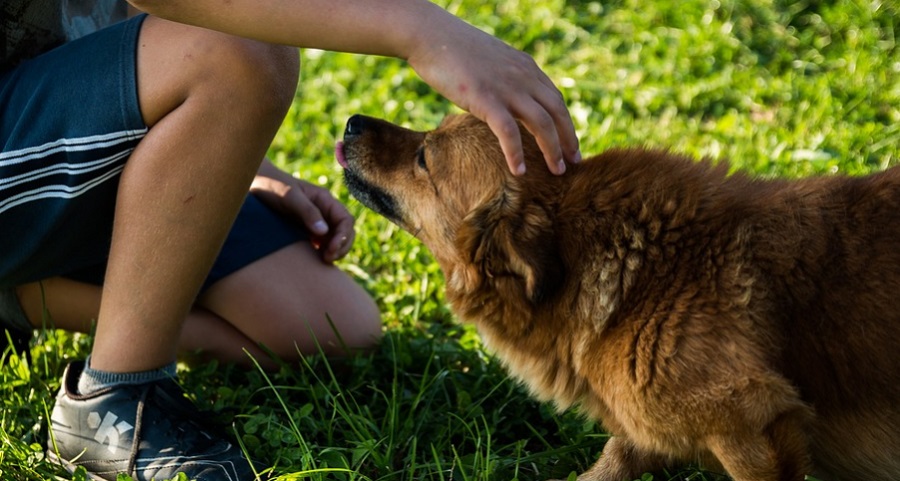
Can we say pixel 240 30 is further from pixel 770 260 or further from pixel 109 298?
pixel 770 260

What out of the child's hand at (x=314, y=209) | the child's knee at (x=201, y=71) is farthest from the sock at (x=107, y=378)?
the child's hand at (x=314, y=209)

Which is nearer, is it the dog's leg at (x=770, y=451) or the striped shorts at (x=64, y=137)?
the dog's leg at (x=770, y=451)

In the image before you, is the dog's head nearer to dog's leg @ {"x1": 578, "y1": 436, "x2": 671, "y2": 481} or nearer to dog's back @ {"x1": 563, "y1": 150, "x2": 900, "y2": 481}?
dog's back @ {"x1": 563, "y1": 150, "x2": 900, "y2": 481}

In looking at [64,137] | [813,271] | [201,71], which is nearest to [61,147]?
[64,137]

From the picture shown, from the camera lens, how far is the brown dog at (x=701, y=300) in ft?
7.61

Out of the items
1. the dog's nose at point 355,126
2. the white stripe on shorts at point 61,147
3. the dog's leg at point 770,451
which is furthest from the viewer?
the dog's nose at point 355,126

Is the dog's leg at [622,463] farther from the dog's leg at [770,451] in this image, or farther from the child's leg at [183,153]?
the child's leg at [183,153]

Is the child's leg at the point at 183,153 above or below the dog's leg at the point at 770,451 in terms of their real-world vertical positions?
above

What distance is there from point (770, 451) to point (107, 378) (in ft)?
6.00

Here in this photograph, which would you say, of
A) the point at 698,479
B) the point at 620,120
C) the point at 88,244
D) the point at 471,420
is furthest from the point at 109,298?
the point at 620,120

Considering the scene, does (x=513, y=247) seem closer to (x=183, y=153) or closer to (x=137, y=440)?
(x=183, y=153)

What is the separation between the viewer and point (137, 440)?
282 centimetres

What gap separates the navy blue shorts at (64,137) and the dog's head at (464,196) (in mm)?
677

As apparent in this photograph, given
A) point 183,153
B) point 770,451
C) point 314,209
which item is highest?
point 183,153
